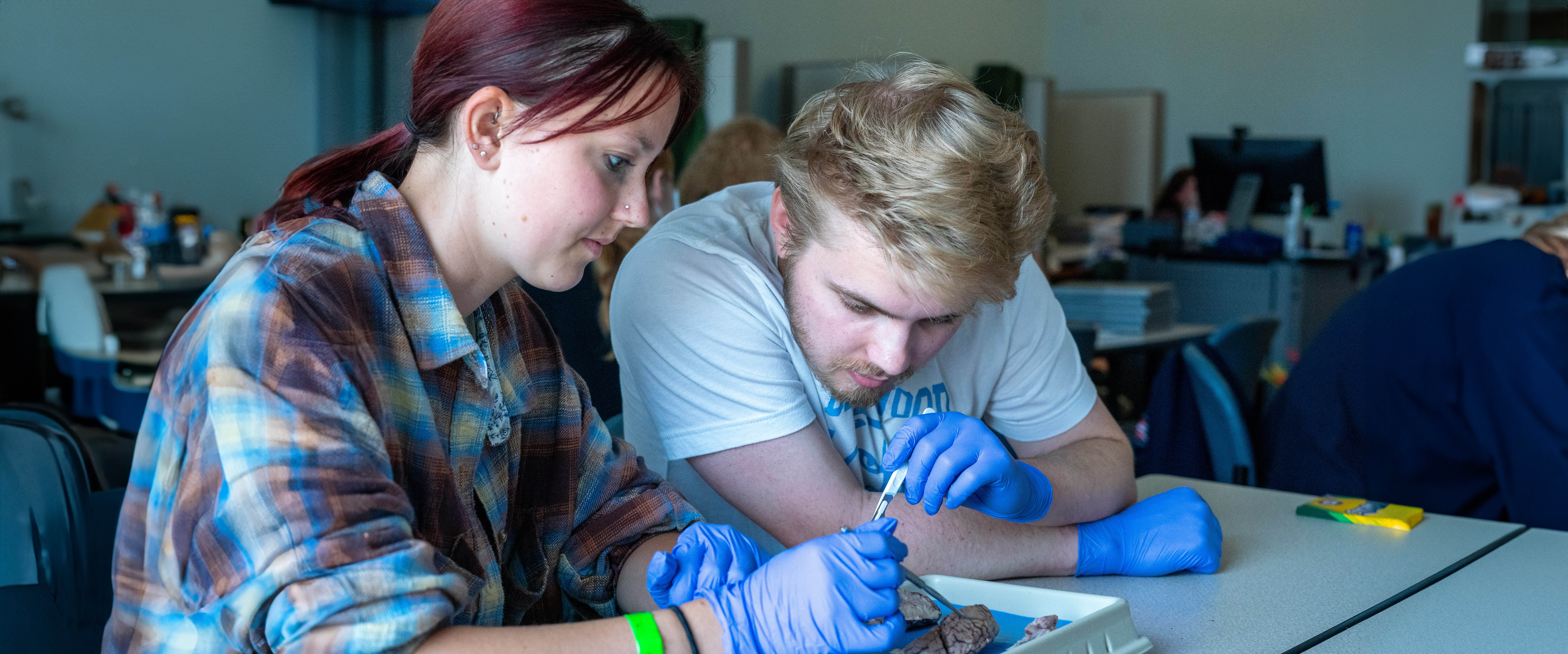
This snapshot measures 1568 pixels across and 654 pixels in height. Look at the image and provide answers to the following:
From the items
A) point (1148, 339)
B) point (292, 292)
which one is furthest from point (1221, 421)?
point (292, 292)

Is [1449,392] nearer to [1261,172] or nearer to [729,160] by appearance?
[729,160]

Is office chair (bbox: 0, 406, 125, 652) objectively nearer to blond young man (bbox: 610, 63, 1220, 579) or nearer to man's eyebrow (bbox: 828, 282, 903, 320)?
blond young man (bbox: 610, 63, 1220, 579)

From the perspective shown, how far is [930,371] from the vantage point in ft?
4.52

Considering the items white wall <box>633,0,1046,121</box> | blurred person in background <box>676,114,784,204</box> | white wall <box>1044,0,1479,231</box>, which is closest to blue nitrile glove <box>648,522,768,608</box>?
blurred person in background <box>676,114,784,204</box>

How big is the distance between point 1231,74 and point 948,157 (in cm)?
675

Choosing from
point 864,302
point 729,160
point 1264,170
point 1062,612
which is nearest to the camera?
point 1062,612

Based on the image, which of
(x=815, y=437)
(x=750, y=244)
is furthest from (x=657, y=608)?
(x=750, y=244)

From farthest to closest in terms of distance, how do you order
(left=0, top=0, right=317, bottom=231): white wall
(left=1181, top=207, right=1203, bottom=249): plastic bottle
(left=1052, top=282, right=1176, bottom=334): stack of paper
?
(left=1181, top=207, right=1203, bottom=249): plastic bottle, (left=1052, top=282, right=1176, bottom=334): stack of paper, (left=0, top=0, right=317, bottom=231): white wall

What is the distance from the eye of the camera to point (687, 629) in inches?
32.8

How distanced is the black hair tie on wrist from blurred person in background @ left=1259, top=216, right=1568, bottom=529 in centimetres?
153

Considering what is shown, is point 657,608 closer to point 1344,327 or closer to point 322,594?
point 322,594

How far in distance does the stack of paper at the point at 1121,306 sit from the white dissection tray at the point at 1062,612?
252 cm

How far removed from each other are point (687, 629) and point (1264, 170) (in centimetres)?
522

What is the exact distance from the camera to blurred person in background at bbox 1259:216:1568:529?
5.84 ft
